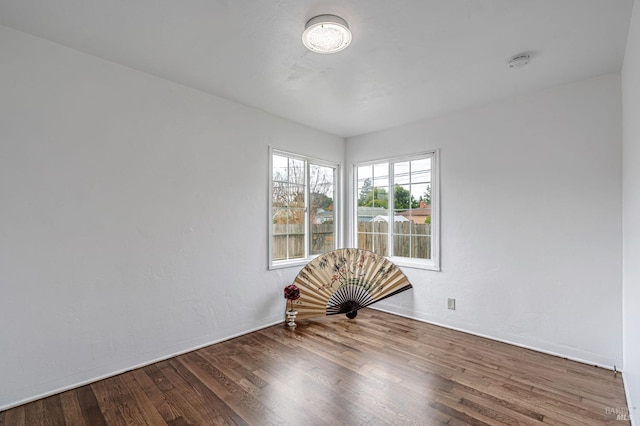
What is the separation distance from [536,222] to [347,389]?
2428 mm

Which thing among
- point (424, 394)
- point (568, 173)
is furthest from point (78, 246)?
point (568, 173)

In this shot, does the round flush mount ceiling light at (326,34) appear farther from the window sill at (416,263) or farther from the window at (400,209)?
the window sill at (416,263)

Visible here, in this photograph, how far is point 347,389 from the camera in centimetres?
231

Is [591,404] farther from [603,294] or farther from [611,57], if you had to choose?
[611,57]

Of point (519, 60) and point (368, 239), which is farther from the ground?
Result: point (519, 60)

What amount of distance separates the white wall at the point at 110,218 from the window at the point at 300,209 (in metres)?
0.40

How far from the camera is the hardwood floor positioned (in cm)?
200

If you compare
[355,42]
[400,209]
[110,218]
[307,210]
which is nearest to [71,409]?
[110,218]

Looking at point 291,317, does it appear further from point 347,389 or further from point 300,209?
point 347,389

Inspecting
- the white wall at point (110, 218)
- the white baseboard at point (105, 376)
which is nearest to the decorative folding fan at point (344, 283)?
the white wall at point (110, 218)

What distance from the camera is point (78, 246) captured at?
2.37 meters

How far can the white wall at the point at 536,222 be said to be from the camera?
2.70m

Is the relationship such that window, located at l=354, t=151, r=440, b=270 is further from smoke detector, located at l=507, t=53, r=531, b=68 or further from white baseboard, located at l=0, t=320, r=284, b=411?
white baseboard, located at l=0, t=320, r=284, b=411

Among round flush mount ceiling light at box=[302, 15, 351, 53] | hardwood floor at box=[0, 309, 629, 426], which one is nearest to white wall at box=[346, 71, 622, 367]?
hardwood floor at box=[0, 309, 629, 426]
